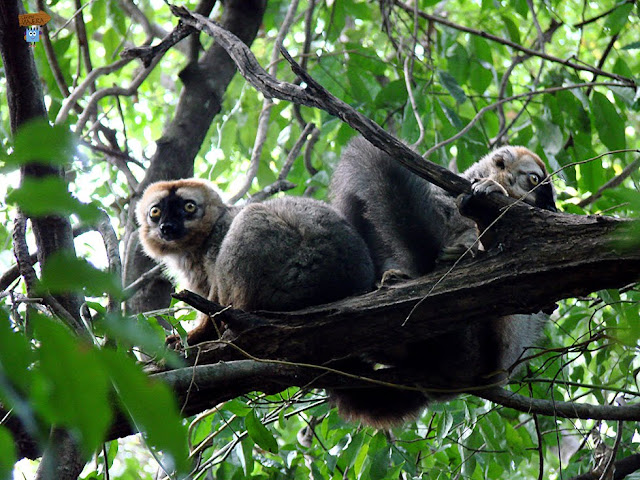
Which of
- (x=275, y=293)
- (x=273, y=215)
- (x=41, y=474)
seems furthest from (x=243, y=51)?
(x=41, y=474)

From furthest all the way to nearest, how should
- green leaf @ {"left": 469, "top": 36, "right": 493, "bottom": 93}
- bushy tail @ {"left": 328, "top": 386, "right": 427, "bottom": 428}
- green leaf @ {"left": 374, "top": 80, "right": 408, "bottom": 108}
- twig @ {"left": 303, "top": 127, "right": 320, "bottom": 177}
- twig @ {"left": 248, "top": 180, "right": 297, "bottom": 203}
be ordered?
twig @ {"left": 303, "top": 127, "right": 320, "bottom": 177}, twig @ {"left": 248, "top": 180, "right": 297, "bottom": 203}, green leaf @ {"left": 469, "top": 36, "right": 493, "bottom": 93}, green leaf @ {"left": 374, "top": 80, "right": 408, "bottom": 108}, bushy tail @ {"left": 328, "top": 386, "right": 427, "bottom": 428}

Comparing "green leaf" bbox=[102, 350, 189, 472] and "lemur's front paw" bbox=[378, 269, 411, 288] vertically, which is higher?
"green leaf" bbox=[102, 350, 189, 472]

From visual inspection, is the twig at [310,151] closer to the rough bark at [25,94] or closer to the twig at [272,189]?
the twig at [272,189]

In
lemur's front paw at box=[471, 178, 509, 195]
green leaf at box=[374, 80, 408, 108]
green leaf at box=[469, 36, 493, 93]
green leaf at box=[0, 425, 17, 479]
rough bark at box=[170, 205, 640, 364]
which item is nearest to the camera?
green leaf at box=[0, 425, 17, 479]

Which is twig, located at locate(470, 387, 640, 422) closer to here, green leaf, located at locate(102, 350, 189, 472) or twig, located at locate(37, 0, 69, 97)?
green leaf, located at locate(102, 350, 189, 472)

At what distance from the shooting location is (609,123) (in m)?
4.86

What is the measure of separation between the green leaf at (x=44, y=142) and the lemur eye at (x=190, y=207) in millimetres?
3962

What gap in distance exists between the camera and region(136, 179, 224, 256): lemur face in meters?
5.13

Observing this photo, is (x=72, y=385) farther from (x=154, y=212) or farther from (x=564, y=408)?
(x=154, y=212)

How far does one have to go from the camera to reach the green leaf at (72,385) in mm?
1029

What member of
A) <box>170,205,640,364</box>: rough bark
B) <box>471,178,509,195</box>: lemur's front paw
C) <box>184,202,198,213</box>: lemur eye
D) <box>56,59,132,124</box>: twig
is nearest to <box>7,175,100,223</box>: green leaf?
<box>170,205,640,364</box>: rough bark

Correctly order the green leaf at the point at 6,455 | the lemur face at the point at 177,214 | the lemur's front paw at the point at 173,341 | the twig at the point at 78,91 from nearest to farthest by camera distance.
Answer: the green leaf at the point at 6,455 < the lemur's front paw at the point at 173,341 < the twig at the point at 78,91 < the lemur face at the point at 177,214
